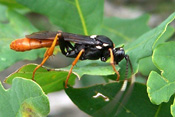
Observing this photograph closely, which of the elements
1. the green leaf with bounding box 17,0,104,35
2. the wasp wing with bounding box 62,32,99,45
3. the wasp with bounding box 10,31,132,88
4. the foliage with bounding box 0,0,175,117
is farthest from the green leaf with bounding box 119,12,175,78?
the green leaf with bounding box 17,0,104,35

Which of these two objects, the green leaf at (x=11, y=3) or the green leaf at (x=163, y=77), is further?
the green leaf at (x=11, y=3)

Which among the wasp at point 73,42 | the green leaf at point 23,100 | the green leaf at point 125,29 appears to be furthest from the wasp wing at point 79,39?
the green leaf at point 125,29

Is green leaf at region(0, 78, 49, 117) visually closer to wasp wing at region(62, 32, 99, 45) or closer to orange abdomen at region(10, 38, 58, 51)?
orange abdomen at region(10, 38, 58, 51)

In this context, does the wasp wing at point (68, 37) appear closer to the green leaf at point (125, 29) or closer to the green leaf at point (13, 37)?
the green leaf at point (13, 37)

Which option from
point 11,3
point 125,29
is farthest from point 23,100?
point 125,29

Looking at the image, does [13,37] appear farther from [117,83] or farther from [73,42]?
[117,83]
